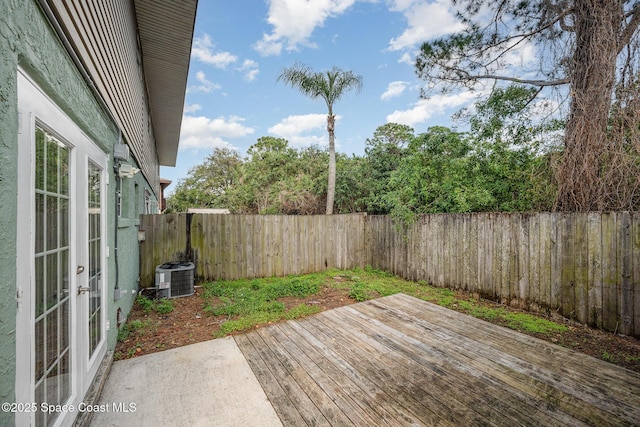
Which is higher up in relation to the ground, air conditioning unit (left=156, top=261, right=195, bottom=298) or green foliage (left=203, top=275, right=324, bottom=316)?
air conditioning unit (left=156, top=261, right=195, bottom=298)

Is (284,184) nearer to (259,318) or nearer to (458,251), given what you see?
(458,251)

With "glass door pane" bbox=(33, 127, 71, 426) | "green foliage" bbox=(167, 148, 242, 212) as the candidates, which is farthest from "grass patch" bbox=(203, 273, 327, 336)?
"green foliage" bbox=(167, 148, 242, 212)

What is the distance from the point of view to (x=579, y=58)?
4.00m

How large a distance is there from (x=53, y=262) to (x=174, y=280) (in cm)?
330

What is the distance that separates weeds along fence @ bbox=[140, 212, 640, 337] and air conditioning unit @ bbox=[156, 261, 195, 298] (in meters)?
0.69

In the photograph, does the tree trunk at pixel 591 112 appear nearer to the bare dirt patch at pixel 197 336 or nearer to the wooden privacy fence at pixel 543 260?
the wooden privacy fence at pixel 543 260

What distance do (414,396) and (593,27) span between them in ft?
17.7

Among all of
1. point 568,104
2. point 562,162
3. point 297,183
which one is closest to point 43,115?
point 562,162

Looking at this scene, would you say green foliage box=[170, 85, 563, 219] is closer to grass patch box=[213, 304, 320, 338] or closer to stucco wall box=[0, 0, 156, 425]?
grass patch box=[213, 304, 320, 338]

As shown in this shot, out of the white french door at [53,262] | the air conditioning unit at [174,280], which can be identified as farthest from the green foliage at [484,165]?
the white french door at [53,262]

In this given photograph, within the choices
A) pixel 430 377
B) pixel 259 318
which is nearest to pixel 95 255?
pixel 259 318

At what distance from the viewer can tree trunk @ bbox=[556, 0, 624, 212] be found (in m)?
3.61

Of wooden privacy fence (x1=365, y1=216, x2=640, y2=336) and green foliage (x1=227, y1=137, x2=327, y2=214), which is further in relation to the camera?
green foliage (x1=227, y1=137, x2=327, y2=214)

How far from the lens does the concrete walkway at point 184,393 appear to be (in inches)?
74.2
